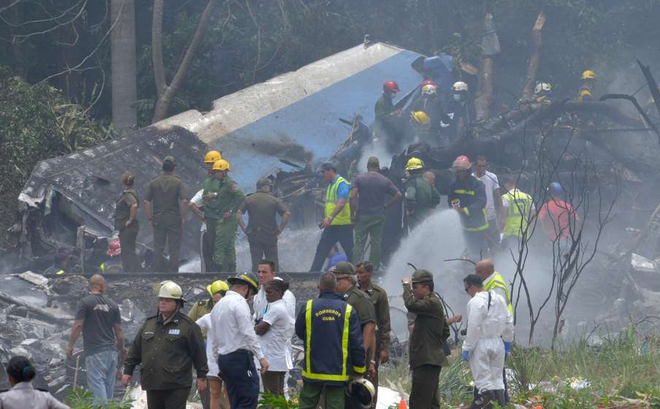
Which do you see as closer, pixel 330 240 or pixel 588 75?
pixel 330 240

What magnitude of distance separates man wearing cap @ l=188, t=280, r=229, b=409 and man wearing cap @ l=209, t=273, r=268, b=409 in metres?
0.18

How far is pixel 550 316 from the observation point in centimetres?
1433

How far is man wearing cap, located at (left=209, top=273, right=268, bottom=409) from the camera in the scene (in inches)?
295

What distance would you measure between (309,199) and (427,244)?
6.99ft

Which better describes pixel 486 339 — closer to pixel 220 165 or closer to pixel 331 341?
pixel 331 341

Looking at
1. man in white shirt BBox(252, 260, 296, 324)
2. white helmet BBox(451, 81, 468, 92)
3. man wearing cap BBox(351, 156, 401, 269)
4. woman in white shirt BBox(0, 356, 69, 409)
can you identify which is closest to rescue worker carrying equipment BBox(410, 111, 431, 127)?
white helmet BBox(451, 81, 468, 92)

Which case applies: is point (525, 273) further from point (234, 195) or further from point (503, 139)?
point (234, 195)

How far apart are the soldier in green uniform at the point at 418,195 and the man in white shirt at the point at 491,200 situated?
0.77 m

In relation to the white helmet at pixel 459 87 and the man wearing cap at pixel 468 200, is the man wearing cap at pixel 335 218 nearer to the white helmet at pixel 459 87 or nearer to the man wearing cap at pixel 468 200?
the man wearing cap at pixel 468 200

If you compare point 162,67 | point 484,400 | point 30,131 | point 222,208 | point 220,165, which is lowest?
point 484,400

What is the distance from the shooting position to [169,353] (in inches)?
283

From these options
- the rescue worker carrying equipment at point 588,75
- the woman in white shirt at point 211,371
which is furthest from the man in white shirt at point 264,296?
the rescue worker carrying equipment at point 588,75

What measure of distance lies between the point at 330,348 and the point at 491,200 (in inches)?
304

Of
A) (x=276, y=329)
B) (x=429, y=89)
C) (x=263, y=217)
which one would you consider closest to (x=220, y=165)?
(x=263, y=217)
